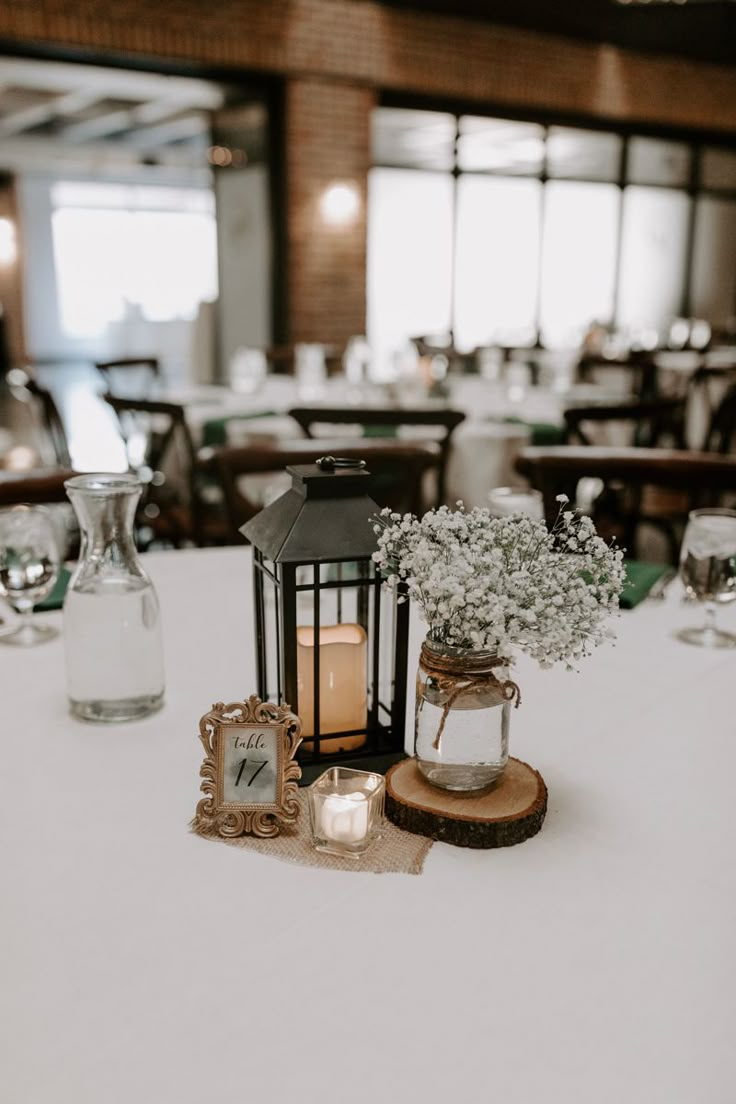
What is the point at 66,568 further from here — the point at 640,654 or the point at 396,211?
the point at 396,211

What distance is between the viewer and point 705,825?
85 cm

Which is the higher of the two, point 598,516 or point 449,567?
point 449,567

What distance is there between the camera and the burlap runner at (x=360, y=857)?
2.50 ft

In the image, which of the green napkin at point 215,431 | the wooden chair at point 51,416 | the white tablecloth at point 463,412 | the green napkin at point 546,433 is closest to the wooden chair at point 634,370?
the white tablecloth at point 463,412

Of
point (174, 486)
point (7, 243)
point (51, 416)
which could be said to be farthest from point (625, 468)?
point (7, 243)

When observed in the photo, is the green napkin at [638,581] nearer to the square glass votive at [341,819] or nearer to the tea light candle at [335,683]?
the tea light candle at [335,683]

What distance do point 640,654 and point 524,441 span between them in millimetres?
2370

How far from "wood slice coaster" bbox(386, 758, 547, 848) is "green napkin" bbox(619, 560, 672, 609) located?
62 cm

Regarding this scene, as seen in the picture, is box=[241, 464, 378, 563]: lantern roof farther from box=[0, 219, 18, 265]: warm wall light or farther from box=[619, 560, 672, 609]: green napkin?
box=[0, 219, 18, 265]: warm wall light

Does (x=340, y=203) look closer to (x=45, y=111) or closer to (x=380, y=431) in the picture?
(x=380, y=431)

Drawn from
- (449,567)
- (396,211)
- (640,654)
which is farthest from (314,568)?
(396,211)

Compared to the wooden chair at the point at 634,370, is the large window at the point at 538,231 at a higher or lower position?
higher

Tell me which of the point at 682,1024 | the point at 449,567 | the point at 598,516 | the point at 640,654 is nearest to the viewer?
the point at 682,1024

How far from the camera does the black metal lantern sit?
0.85m
